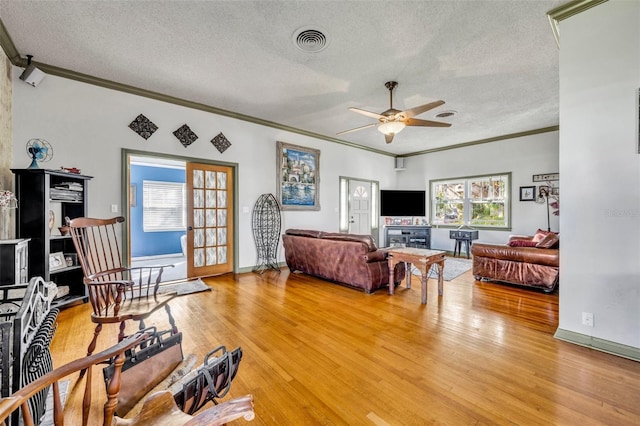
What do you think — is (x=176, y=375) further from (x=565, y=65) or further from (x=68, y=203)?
(x=565, y=65)

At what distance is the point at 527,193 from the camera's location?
6.20 m

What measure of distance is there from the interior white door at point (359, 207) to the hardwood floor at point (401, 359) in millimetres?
3714

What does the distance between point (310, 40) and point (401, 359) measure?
310 cm

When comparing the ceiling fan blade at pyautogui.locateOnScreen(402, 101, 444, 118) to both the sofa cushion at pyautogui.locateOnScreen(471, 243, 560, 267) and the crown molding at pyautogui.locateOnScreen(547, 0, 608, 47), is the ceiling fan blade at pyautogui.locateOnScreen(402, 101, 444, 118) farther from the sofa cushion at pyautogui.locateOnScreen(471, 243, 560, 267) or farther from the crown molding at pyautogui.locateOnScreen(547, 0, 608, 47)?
the sofa cushion at pyautogui.locateOnScreen(471, 243, 560, 267)

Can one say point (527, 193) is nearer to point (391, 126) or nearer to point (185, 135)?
point (391, 126)

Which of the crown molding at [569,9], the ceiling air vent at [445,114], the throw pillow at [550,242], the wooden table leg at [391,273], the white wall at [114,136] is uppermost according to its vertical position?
the ceiling air vent at [445,114]

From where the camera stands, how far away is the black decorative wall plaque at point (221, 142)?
4.80 meters

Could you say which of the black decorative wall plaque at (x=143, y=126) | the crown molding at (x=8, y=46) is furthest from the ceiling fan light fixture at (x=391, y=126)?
the crown molding at (x=8, y=46)

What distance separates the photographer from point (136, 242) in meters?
6.74

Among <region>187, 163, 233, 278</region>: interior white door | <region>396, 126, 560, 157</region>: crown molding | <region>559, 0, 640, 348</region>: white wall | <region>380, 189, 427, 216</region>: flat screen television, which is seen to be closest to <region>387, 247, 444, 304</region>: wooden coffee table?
<region>559, 0, 640, 348</region>: white wall

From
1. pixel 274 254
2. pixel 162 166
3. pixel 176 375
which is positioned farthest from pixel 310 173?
pixel 176 375

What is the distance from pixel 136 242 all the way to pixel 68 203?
11.8 ft

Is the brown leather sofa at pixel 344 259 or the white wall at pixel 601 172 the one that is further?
the brown leather sofa at pixel 344 259

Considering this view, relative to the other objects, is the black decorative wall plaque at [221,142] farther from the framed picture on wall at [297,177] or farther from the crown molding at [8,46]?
the crown molding at [8,46]
